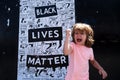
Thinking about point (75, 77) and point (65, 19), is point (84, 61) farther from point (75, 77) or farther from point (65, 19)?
point (65, 19)

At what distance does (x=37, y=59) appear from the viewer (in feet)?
19.2

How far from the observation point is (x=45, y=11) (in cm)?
582

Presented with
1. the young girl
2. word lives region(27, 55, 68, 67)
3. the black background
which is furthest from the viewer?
word lives region(27, 55, 68, 67)

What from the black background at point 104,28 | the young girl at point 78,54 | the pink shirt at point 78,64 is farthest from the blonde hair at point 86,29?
the black background at point 104,28

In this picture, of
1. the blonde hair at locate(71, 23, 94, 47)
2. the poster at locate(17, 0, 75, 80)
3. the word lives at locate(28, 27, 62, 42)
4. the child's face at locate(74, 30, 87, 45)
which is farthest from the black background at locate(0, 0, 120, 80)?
the child's face at locate(74, 30, 87, 45)

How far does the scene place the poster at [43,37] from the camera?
18.7 ft

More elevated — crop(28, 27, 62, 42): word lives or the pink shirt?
crop(28, 27, 62, 42): word lives

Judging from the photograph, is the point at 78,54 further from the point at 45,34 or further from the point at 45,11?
the point at 45,11

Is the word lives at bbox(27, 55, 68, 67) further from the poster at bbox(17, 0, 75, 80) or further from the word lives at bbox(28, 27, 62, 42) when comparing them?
the word lives at bbox(28, 27, 62, 42)

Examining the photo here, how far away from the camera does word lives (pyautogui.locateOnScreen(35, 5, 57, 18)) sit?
5.76 m

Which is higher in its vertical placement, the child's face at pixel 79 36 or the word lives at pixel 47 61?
the child's face at pixel 79 36

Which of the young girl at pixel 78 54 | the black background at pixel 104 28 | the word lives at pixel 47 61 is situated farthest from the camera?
the word lives at pixel 47 61

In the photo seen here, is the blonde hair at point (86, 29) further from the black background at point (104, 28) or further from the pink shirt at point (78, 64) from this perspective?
the black background at point (104, 28)

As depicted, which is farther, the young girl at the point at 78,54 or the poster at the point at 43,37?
the poster at the point at 43,37
